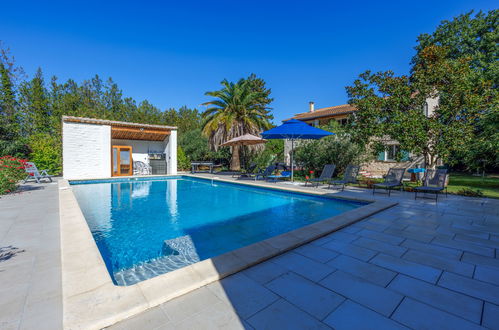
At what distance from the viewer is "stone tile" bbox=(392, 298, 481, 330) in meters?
1.70

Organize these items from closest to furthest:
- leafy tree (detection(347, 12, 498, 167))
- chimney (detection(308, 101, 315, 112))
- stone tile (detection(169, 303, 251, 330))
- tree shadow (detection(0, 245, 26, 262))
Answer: stone tile (detection(169, 303, 251, 330)), tree shadow (detection(0, 245, 26, 262)), leafy tree (detection(347, 12, 498, 167)), chimney (detection(308, 101, 315, 112))

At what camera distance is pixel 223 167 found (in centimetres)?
2211

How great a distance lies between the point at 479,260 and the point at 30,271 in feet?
17.8

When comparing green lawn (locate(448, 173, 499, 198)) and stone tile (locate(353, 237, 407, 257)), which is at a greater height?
green lawn (locate(448, 173, 499, 198))

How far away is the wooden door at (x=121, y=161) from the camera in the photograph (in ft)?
48.4

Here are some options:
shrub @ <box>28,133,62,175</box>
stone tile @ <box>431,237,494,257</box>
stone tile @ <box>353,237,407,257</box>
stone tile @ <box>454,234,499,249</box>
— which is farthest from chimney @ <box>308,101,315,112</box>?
stone tile @ <box>353,237,407,257</box>

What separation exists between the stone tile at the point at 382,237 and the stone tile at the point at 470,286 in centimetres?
99

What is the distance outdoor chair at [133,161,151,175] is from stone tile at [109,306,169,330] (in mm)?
15793

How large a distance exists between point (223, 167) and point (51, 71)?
27427mm

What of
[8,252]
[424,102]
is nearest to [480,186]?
[424,102]

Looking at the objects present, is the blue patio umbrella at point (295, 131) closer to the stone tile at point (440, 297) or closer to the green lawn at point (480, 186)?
the green lawn at point (480, 186)

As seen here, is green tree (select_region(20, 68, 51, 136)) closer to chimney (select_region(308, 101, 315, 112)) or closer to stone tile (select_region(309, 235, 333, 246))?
chimney (select_region(308, 101, 315, 112))

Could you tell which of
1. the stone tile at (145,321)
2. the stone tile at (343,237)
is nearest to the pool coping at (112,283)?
the stone tile at (145,321)

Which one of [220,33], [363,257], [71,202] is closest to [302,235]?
[363,257]
